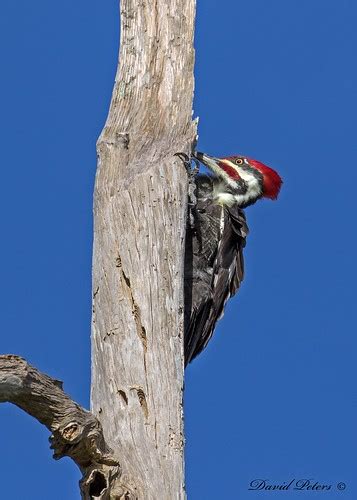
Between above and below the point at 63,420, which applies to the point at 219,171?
above

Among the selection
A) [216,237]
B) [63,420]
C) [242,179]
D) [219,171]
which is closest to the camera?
[63,420]

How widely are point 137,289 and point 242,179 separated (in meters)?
2.37

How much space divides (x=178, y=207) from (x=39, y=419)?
5.71 feet

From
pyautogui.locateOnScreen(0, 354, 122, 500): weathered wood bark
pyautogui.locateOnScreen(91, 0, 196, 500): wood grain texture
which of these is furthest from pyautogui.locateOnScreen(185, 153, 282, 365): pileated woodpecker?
pyautogui.locateOnScreen(0, 354, 122, 500): weathered wood bark

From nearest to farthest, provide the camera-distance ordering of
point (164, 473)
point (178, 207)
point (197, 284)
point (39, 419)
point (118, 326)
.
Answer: point (39, 419) → point (164, 473) → point (118, 326) → point (178, 207) → point (197, 284)

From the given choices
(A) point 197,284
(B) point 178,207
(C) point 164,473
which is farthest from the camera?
(A) point 197,284

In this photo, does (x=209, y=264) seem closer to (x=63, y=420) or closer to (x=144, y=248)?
(x=144, y=248)

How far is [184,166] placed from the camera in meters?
6.41

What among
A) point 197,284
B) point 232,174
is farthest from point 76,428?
point 232,174

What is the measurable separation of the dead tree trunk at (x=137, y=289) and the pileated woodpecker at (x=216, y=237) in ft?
2.81

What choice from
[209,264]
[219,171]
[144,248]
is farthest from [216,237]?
[144,248]

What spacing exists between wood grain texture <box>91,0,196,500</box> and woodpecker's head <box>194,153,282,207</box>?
3.71 feet

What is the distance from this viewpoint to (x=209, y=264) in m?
7.69

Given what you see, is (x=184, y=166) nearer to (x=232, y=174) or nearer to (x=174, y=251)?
(x=174, y=251)
